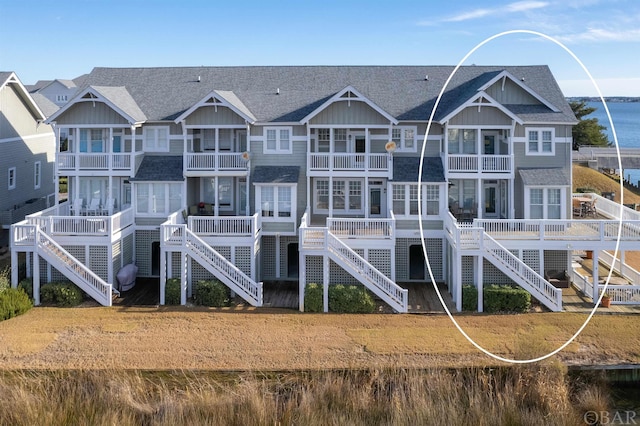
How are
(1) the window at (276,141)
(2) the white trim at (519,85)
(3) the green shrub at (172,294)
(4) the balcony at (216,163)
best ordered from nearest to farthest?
(3) the green shrub at (172,294) < (2) the white trim at (519,85) < (4) the balcony at (216,163) < (1) the window at (276,141)

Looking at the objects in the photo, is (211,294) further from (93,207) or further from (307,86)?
(307,86)

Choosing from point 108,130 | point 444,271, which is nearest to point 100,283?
point 108,130

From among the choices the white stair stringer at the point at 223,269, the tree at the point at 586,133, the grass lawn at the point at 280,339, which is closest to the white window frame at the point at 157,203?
the white stair stringer at the point at 223,269

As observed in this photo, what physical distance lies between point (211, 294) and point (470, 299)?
10544 mm

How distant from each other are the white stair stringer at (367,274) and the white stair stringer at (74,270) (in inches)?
371

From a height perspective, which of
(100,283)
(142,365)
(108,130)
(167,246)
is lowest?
(142,365)

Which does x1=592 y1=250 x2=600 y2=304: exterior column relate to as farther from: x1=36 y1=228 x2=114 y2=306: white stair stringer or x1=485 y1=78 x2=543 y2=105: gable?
x1=36 y1=228 x2=114 y2=306: white stair stringer

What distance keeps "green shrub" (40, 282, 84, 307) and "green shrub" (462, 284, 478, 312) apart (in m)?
15.8

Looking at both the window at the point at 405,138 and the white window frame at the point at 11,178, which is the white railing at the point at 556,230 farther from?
the white window frame at the point at 11,178

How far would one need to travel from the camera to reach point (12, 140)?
36.2m

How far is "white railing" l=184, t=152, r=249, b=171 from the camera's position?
92.0 feet

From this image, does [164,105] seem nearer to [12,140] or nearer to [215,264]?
[215,264]

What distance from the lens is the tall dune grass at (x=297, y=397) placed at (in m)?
15.8

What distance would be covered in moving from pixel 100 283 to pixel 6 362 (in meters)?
6.45
